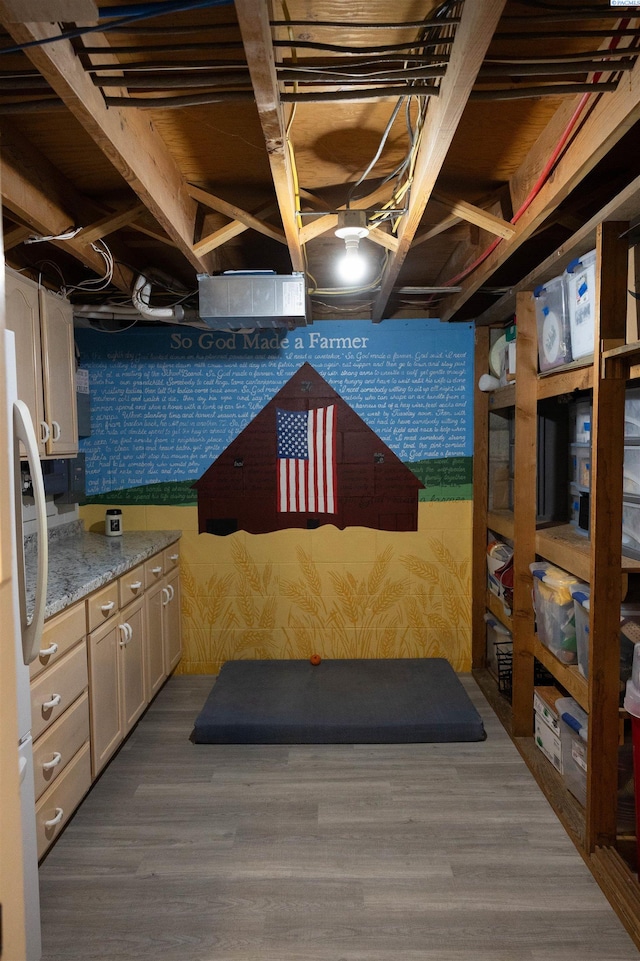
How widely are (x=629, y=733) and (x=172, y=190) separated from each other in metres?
2.73

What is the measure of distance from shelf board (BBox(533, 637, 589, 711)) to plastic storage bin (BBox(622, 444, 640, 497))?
741mm

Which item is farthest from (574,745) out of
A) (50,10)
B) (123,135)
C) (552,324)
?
(50,10)

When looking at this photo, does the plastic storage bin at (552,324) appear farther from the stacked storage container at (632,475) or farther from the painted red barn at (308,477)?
the painted red barn at (308,477)

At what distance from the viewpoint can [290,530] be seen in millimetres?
4148

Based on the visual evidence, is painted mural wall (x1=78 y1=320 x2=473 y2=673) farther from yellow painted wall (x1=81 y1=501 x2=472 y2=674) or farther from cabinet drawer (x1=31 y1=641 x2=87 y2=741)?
cabinet drawer (x1=31 y1=641 x2=87 y2=741)

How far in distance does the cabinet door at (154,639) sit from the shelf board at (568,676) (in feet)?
6.59

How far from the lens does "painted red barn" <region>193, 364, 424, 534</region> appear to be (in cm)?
411

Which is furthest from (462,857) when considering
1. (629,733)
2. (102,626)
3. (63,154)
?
(63,154)

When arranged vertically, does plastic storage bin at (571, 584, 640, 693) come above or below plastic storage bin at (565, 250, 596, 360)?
below

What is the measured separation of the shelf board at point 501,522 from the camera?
3.46 m

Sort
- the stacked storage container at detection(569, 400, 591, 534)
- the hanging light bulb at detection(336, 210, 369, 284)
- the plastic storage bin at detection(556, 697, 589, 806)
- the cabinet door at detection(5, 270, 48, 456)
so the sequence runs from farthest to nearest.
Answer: the stacked storage container at detection(569, 400, 591, 534), the cabinet door at detection(5, 270, 48, 456), the plastic storage bin at detection(556, 697, 589, 806), the hanging light bulb at detection(336, 210, 369, 284)

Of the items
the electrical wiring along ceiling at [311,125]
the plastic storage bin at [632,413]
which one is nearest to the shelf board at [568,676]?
the plastic storage bin at [632,413]

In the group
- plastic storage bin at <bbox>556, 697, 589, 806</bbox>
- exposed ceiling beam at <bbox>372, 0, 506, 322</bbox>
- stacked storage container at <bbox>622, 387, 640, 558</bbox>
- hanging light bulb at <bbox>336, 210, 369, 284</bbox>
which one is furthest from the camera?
plastic storage bin at <bbox>556, 697, 589, 806</bbox>

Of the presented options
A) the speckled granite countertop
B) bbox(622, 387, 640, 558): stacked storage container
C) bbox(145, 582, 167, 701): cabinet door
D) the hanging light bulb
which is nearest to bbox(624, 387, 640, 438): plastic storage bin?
bbox(622, 387, 640, 558): stacked storage container
